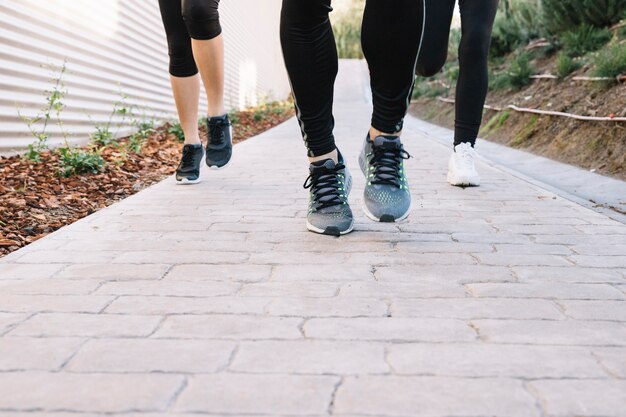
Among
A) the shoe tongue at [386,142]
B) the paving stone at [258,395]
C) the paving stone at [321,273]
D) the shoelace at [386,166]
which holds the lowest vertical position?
the paving stone at [321,273]

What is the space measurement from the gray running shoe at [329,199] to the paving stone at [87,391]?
52.9 inches

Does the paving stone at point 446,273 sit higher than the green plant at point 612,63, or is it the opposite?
the green plant at point 612,63

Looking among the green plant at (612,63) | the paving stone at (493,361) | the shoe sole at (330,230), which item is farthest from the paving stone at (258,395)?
the green plant at (612,63)

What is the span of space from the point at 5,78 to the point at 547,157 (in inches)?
158

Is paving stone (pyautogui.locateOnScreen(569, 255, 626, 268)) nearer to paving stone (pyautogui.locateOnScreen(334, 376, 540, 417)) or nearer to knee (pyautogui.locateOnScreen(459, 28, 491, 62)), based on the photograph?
paving stone (pyautogui.locateOnScreen(334, 376, 540, 417))

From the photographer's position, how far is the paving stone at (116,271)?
209 centimetres

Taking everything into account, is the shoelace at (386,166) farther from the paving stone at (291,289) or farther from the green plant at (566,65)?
the green plant at (566,65)

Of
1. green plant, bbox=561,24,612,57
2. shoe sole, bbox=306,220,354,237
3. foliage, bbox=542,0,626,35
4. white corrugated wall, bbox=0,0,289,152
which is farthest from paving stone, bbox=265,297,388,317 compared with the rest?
foliage, bbox=542,0,626,35

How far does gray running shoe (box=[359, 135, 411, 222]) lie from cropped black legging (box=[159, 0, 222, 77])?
4.48 ft

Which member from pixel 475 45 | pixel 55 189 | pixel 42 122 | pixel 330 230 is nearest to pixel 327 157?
pixel 330 230

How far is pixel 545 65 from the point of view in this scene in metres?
7.93

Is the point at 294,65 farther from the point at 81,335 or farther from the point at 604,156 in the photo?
the point at 604,156

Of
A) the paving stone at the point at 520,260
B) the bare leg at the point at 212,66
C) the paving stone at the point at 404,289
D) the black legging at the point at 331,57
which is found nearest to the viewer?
the paving stone at the point at 404,289

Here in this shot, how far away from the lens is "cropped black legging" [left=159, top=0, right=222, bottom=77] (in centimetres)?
344
